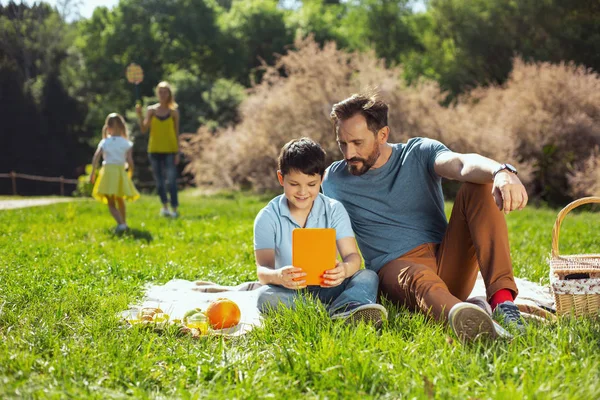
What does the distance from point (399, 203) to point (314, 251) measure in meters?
0.77

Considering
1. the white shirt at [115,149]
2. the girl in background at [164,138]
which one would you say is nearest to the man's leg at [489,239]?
the white shirt at [115,149]

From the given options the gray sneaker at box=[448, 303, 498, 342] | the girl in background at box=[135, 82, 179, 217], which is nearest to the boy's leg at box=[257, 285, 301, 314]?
the gray sneaker at box=[448, 303, 498, 342]

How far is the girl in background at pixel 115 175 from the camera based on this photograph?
8.18 metres

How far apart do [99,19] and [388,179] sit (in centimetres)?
3860

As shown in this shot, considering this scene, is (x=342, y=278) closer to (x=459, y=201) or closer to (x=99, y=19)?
(x=459, y=201)

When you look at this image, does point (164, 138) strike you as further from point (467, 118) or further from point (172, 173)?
point (467, 118)

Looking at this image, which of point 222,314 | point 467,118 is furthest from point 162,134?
point 467,118

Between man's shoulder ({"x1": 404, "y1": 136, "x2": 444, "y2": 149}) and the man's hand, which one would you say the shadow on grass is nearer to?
man's shoulder ({"x1": 404, "y1": 136, "x2": 444, "y2": 149})

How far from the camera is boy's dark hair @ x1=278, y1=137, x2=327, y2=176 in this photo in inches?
144

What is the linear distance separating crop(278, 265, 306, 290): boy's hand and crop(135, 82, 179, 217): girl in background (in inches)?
265

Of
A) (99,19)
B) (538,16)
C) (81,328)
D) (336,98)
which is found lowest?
(81,328)

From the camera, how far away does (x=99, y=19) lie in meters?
39.1

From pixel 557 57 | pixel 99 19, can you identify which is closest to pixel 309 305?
pixel 557 57

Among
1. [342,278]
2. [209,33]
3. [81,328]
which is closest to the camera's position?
[81,328]
